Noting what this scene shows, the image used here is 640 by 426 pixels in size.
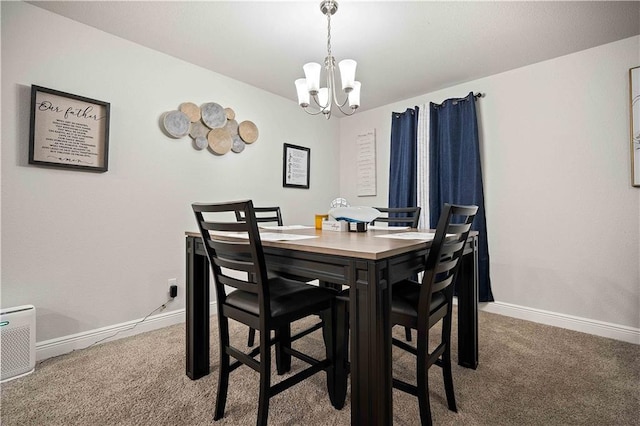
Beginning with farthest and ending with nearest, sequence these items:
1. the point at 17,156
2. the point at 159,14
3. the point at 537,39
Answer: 1. the point at 537,39
2. the point at 159,14
3. the point at 17,156

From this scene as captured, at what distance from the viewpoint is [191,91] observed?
256 cm

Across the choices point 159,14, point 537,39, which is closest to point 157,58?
point 159,14

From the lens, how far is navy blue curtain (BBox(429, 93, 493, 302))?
276cm

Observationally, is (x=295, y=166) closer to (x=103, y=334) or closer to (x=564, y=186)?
→ (x=103, y=334)

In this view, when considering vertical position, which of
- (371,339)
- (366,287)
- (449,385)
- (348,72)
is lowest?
(449,385)

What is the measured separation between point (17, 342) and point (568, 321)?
12.2 ft

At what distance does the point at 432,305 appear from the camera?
1.30 meters

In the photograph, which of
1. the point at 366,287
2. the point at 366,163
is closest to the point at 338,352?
the point at 366,287

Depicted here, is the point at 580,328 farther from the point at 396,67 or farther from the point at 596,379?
the point at 396,67

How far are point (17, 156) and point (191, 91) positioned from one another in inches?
50.0

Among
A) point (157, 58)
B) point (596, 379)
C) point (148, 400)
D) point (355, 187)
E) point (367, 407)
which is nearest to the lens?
point (367, 407)

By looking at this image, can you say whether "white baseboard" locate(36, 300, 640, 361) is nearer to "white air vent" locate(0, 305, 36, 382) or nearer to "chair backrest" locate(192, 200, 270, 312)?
"white air vent" locate(0, 305, 36, 382)

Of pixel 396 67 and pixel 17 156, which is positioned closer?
pixel 17 156

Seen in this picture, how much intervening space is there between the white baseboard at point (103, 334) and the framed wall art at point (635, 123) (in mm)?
3609
